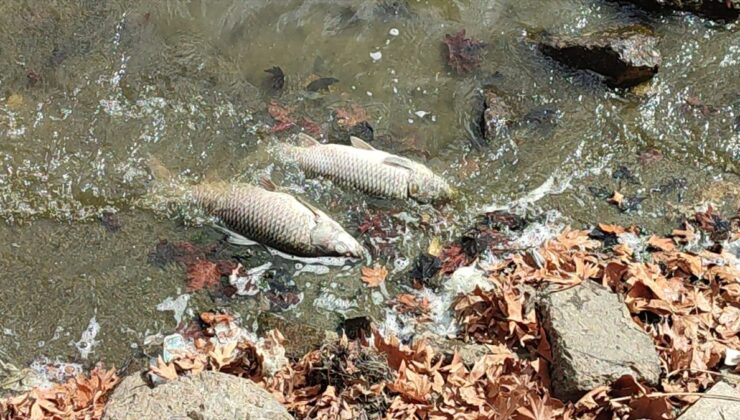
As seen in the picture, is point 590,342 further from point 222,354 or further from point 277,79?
point 277,79

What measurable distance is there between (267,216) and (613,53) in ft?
12.6

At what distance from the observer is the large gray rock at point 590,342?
485 centimetres

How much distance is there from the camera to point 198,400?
4.66 m

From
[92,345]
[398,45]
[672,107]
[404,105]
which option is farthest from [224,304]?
[672,107]

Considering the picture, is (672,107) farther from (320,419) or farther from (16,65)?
(16,65)

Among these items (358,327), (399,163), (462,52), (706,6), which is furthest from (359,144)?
(706,6)

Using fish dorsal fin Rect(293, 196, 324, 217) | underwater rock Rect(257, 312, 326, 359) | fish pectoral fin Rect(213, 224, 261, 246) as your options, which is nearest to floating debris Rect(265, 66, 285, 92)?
fish dorsal fin Rect(293, 196, 324, 217)

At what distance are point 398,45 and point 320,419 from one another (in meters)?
4.19

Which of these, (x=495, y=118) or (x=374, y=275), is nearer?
(x=374, y=275)

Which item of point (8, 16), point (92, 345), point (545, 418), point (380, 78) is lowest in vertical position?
point (92, 345)

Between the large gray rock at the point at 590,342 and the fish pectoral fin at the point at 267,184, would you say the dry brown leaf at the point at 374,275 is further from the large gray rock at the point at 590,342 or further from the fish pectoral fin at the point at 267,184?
the large gray rock at the point at 590,342

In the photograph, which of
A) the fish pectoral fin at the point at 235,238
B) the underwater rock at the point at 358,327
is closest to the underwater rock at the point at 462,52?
the fish pectoral fin at the point at 235,238

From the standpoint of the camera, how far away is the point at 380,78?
23.8ft

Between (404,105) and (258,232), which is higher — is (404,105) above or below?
above
